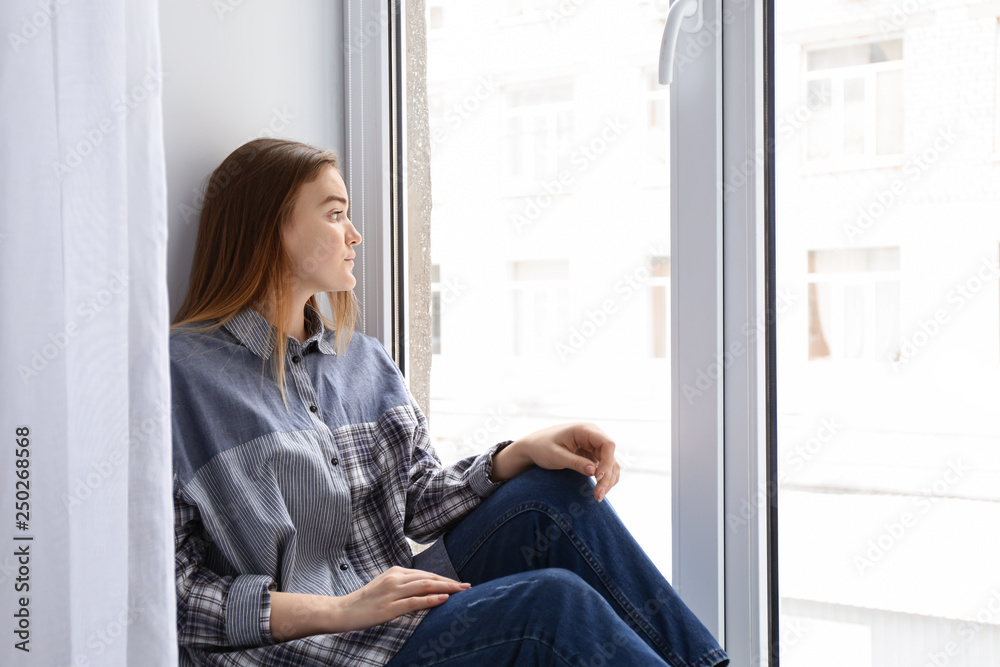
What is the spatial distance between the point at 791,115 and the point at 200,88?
2.74 feet

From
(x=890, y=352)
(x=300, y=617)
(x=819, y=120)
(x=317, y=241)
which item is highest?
(x=819, y=120)

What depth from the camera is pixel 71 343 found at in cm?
Answer: 62

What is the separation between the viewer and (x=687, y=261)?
3.60 feet

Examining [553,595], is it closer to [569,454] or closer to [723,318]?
[569,454]

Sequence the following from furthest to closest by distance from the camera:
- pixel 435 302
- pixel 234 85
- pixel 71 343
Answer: pixel 435 302, pixel 234 85, pixel 71 343

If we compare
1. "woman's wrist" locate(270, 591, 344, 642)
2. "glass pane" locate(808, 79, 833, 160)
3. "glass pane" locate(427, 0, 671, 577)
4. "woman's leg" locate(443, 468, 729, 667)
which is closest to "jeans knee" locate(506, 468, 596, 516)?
A: "woman's leg" locate(443, 468, 729, 667)

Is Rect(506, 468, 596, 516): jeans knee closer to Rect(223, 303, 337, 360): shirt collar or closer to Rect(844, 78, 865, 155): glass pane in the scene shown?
Rect(223, 303, 337, 360): shirt collar

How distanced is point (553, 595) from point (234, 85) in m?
0.87

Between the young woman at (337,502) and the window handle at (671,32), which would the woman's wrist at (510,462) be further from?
the window handle at (671,32)

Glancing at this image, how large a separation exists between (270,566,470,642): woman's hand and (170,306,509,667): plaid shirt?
1 cm

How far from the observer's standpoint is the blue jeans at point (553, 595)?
0.79 m

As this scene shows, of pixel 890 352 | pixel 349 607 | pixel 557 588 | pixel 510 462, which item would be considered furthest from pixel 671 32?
pixel 349 607

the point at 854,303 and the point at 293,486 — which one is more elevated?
the point at 854,303

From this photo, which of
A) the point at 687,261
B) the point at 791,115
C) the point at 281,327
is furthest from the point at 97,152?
the point at 791,115
